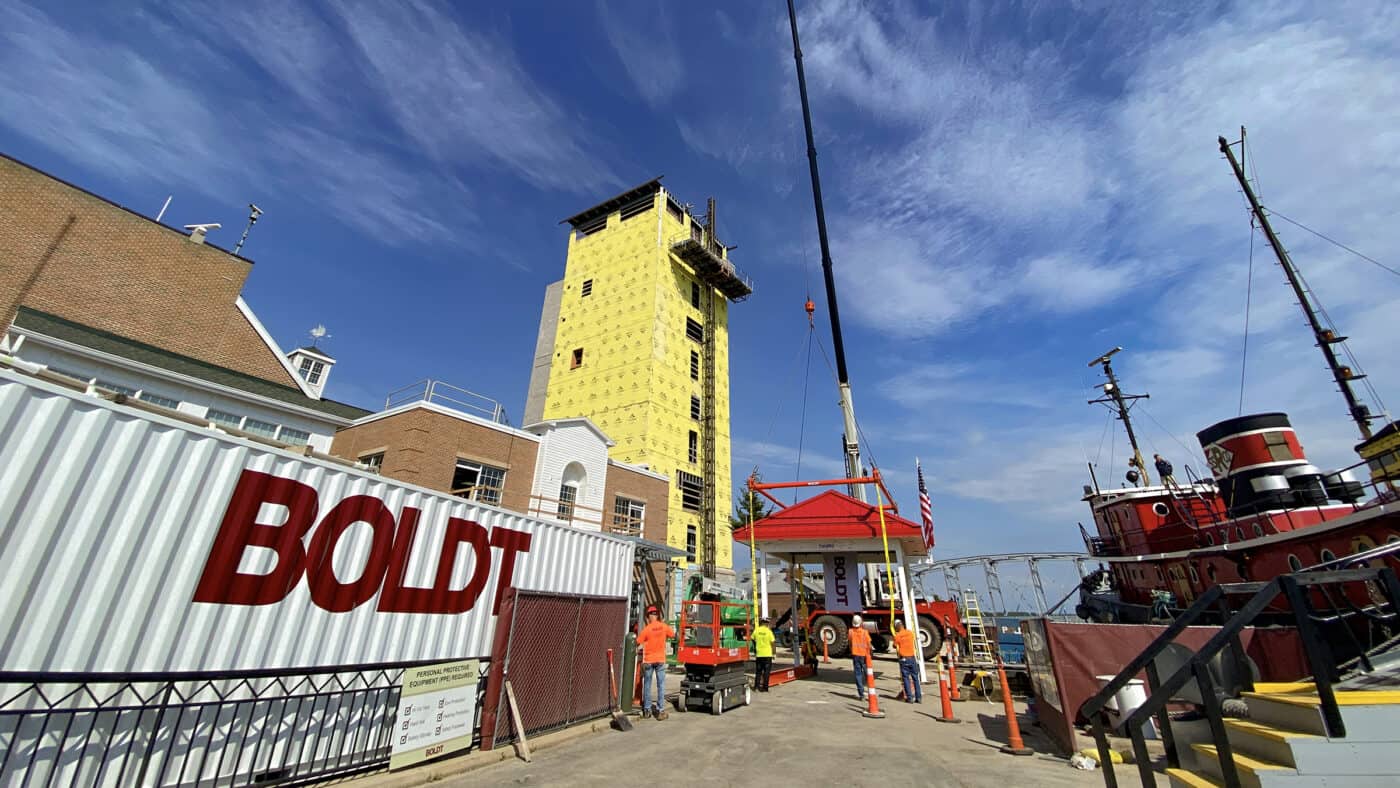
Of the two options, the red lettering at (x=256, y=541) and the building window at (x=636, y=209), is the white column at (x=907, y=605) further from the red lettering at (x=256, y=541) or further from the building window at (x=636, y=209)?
the building window at (x=636, y=209)

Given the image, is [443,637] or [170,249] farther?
[170,249]

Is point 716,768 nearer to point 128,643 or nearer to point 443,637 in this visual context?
point 443,637

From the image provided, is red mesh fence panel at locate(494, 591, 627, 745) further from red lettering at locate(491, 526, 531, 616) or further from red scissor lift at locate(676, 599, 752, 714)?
red scissor lift at locate(676, 599, 752, 714)

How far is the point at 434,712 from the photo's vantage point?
7602mm

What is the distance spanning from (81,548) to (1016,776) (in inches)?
463

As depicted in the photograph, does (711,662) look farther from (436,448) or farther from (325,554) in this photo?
(436,448)

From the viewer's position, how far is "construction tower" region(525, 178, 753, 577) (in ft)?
111

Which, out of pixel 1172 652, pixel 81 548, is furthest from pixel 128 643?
pixel 1172 652

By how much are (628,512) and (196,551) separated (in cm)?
1979

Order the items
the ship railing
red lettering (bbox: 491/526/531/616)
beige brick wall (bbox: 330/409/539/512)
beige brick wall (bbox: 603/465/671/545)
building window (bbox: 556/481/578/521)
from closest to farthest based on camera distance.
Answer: the ship railing
red lettering (bbox: 491/526/531/616)
beige brick wall (bbox: 330/409/539/512)
building window (bbox: 556/481/578/521)
beige brick wall (bbox: 603/465/671/545)

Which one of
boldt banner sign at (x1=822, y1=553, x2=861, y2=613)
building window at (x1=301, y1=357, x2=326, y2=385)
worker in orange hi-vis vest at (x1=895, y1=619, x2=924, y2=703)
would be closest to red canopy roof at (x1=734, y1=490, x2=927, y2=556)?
boldt banner sign at (x1=822, y1=553, x2=861, y2=613)

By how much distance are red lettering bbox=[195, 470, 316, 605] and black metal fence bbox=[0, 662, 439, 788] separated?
0.98 m

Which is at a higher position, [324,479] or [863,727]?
[324,479]

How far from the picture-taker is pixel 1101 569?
26.5m
